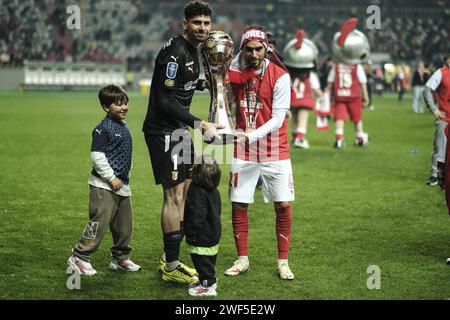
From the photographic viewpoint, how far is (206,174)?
18.7 ft

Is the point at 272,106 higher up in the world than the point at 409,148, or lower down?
higher up

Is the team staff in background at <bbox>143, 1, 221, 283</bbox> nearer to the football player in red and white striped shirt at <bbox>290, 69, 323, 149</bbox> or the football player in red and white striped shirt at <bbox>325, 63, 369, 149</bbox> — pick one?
the football player in red and white striped shirt at <bbox>290, 69, 323, 149</bbox>

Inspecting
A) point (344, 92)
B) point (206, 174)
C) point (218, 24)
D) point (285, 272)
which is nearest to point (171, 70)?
point (206, 174)

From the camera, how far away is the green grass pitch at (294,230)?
596 centimetres

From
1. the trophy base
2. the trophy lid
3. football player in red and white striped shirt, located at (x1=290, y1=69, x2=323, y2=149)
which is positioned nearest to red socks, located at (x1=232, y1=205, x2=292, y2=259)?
the trophy base

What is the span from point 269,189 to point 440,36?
1743 inches

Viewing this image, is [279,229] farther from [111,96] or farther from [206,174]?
[111,96]

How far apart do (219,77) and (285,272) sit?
172cm

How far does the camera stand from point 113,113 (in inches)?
250

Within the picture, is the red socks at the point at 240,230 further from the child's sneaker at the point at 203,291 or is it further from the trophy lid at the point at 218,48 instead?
the trophy lid at the point at 218,48
